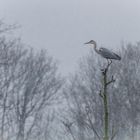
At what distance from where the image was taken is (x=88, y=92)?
51938 millimetres

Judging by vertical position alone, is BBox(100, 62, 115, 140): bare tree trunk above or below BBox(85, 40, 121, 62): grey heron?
below

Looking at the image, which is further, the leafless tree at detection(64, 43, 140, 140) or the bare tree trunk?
the leafless tree at detection(64, 43, 140, 140)

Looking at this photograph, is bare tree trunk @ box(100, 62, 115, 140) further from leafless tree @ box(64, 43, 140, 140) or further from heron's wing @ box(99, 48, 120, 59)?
leafless tree @ box(64, 43, 140, 140)

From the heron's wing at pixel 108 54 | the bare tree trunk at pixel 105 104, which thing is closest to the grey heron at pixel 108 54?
the heron's wing at pixel 108 54

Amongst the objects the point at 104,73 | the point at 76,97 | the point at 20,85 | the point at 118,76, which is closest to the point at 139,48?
the point at 118,76

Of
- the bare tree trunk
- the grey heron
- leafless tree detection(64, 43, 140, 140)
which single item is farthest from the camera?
leafless tree detection(64, 43, 140, 140)

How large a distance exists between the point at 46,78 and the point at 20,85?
372cm

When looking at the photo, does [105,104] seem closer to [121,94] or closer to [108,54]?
[108,54]

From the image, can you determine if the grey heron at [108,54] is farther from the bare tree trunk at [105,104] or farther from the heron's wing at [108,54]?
the bare tree trunk at [105,104]

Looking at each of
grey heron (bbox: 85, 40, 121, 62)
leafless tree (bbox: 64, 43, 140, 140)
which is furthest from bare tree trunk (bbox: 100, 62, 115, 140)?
leafless tree (bbox: 64, 43, 140, 140)

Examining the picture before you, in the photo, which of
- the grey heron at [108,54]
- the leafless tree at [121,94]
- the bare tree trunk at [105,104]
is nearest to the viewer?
the bare tree trunk at [105,104]

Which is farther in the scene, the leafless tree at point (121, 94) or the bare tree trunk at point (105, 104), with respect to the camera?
the leafless tree at point (121, 94)

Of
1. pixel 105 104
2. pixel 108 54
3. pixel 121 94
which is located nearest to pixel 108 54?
pixel 108 54

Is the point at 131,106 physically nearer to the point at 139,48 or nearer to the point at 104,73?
the point at 139,48
